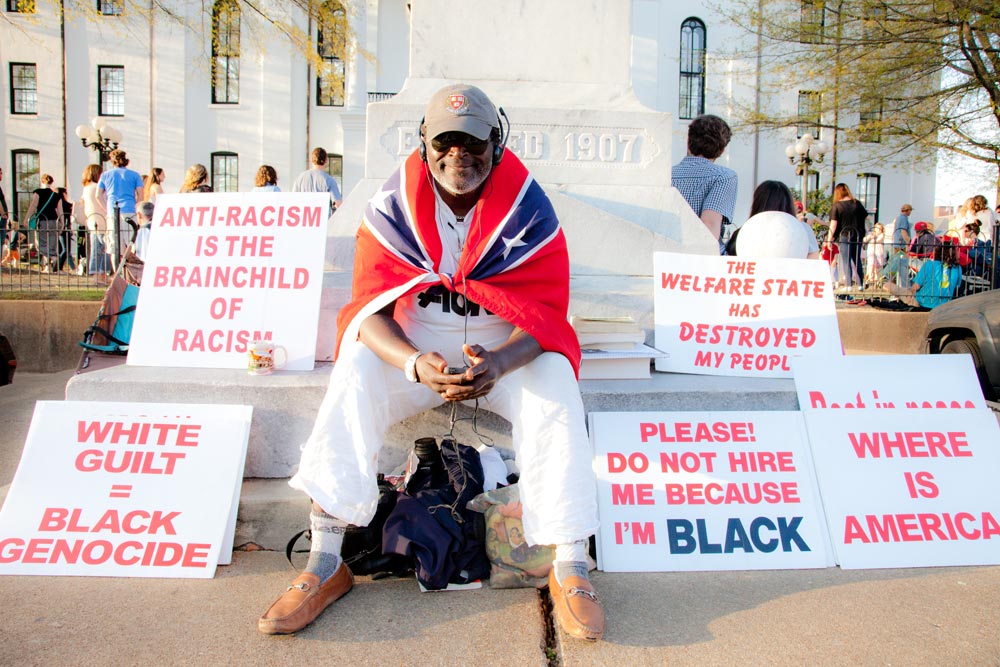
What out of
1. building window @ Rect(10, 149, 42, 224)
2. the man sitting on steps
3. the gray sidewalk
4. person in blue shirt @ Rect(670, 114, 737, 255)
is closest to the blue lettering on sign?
the gray sidewalk

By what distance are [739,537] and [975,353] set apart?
4.36 meters

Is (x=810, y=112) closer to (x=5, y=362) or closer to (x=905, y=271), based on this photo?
(x=905, y=271)

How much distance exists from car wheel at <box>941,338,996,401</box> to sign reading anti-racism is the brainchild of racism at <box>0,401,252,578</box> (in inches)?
221

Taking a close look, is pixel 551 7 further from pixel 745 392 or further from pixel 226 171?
pixel 226 171

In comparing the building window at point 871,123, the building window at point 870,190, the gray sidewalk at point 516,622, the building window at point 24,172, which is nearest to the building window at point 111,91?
the building window at point 24,172

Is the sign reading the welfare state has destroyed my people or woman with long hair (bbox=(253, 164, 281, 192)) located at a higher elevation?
woman with long hair (bbox=(253, 164, 281, 192))

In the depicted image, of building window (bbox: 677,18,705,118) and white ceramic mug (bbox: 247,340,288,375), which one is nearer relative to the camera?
white ceramic mug (bbox: 247,340,288,375)

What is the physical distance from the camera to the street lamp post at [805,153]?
2170 cm

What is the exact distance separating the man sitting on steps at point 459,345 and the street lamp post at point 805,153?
18.7m

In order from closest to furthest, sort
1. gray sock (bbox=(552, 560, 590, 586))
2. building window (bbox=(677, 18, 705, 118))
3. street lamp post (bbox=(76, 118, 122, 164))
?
gray sock (bbox=(552, 560, 590, 586)), street lamp post (bbox=(76, 118, 122, 164)), building window (bbox=(677, 18, 705, 118))

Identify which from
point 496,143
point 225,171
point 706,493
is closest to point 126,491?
point 496,143

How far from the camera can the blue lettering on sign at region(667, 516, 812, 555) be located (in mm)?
2947

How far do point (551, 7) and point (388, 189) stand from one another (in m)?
2.28

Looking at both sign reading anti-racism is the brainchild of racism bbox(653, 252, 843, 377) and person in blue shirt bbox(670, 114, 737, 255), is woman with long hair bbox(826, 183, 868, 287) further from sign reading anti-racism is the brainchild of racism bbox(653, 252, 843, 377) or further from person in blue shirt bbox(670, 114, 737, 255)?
sign reading anti-racism is the brainchild of racism bbox(653, 252, 843, 377)
